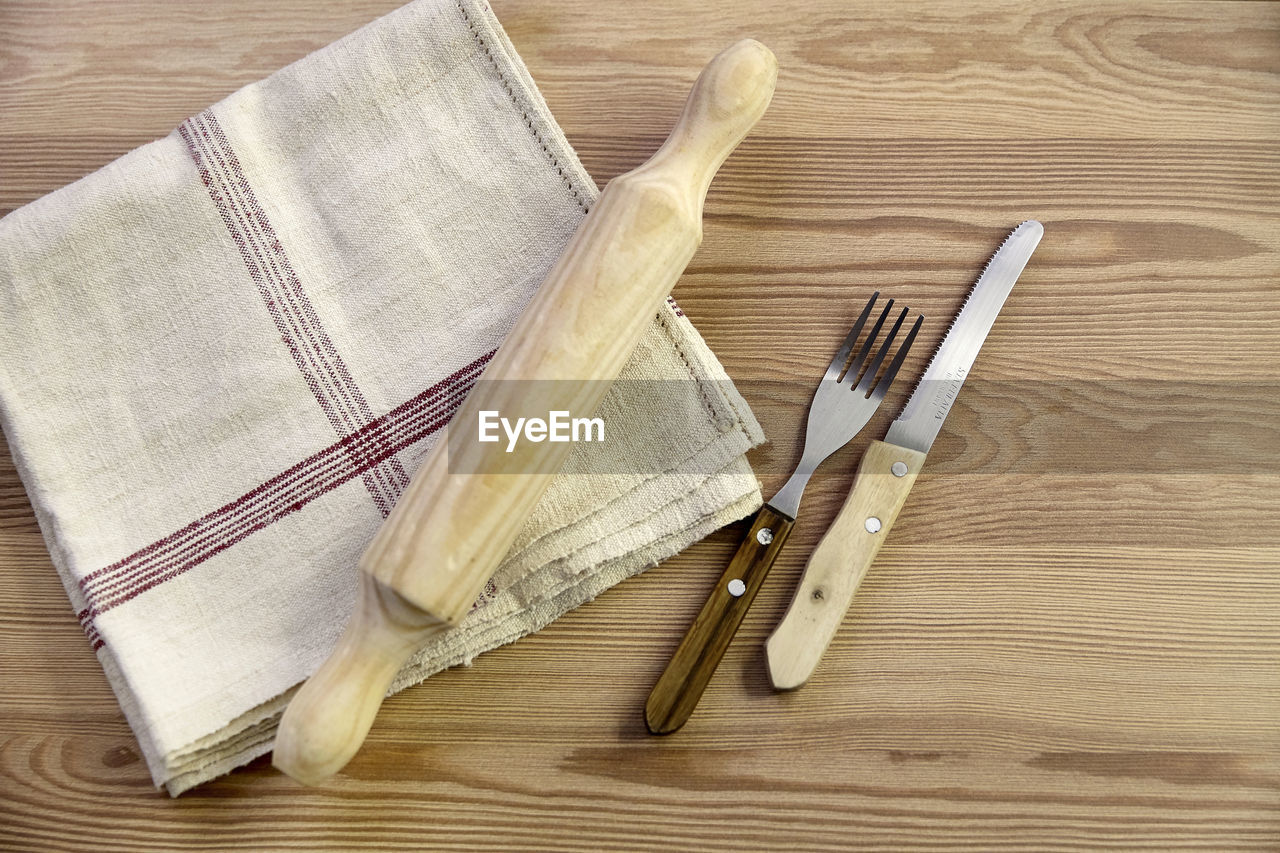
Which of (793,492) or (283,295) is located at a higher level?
(283,295)

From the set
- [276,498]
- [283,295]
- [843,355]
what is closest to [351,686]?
[276,498]

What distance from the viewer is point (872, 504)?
2.11ft

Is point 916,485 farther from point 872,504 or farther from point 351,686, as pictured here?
point 351,686

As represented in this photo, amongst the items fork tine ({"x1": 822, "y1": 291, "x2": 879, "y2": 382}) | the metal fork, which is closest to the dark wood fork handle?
the metal fork

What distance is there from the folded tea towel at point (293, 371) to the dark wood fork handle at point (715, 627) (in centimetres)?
2

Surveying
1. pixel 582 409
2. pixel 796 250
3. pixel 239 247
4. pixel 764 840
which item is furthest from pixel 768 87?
pixel 764 840

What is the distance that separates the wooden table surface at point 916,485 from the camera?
24.5 inches

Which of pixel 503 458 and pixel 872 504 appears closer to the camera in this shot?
pixel 503 458

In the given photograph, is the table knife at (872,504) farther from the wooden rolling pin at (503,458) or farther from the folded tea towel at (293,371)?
the wooden rolling pin at (503,458)

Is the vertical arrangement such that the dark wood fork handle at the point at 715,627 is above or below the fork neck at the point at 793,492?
below

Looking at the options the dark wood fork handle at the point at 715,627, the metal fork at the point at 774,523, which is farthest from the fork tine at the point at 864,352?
the dark wood fork handle at the point at 715,627

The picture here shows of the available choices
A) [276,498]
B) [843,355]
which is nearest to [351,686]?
[276,498]

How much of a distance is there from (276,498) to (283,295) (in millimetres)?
136

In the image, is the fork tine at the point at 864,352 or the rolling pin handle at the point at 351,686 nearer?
the rolling pin handle at the point at 351,686
